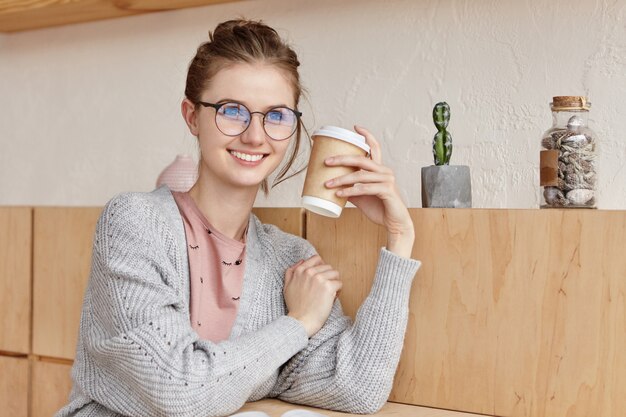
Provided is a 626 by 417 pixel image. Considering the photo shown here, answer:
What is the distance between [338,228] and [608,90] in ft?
2.16

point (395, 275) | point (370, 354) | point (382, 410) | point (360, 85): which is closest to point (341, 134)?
point (395, 275)

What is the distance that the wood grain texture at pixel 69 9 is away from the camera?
92.7 inches

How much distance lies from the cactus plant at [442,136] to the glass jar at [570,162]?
0.18 metres

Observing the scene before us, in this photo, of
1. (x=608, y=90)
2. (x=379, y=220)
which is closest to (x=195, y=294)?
(x=379, y=220)

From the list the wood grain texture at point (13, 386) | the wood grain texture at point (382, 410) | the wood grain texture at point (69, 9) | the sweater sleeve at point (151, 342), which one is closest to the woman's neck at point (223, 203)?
the sweater sleeve at point (151, 342)

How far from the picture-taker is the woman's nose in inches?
58.2

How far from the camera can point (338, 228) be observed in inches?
64.2

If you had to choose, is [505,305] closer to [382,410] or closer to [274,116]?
[382,410]

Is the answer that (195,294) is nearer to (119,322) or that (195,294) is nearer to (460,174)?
(119,322)

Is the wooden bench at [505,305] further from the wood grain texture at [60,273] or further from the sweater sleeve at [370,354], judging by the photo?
the wood grain texture at [60,273]

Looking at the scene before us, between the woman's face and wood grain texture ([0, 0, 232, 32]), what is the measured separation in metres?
0.85

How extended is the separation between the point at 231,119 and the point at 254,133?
0.05 meters

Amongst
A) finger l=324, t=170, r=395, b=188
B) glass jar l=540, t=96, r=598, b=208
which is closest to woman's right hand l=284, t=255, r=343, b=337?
finger l=324, t=170, r=395, b=188

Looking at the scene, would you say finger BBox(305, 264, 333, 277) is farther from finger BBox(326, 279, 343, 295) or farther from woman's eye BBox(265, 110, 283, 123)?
woman's eye BBox(265, 110, 283, 123)
